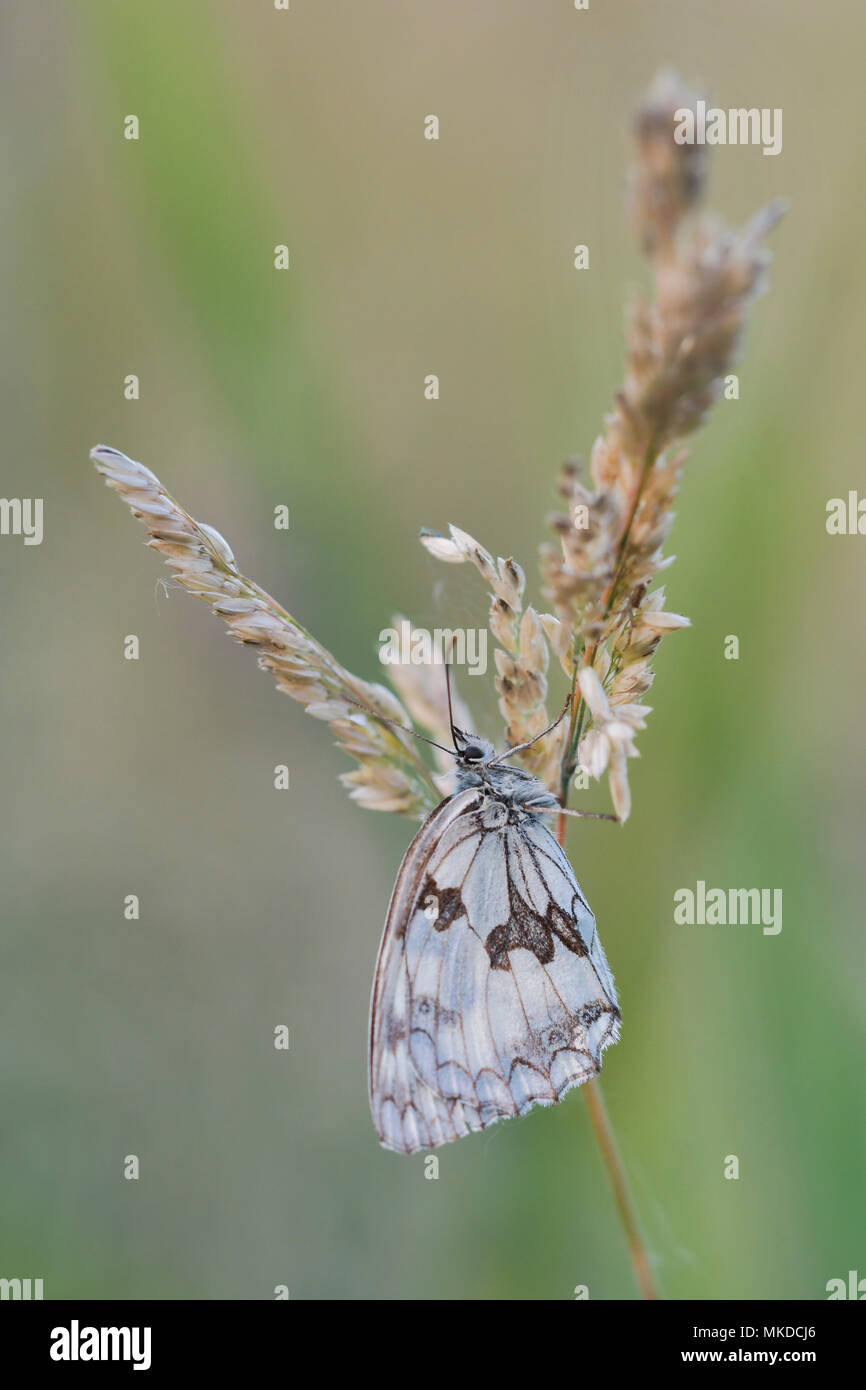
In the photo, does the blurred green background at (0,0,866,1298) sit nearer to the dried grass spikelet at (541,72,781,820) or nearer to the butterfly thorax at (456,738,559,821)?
the butterfly thorax at (456,738,559,821)

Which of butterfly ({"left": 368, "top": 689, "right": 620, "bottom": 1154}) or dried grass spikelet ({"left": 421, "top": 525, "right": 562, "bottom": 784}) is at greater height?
dried grass spikelet ({"left": 421, "top": 525, "right": 562, "bottom": 784})

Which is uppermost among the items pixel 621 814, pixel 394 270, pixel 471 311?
pixel 394 270

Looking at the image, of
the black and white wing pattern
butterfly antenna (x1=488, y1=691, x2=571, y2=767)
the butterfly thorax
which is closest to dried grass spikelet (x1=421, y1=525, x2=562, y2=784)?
butterfly antenna (x1=488, y1=691, x2=571, y2=767)

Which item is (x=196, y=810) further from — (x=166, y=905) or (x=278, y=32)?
(x=278, y=32)

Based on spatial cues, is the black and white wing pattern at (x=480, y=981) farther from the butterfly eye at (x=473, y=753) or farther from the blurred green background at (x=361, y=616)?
the blurred green background at (x=361, y=616)

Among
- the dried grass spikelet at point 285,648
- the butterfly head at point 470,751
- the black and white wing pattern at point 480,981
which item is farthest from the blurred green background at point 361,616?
the black and white wing pattern at point 480,981
